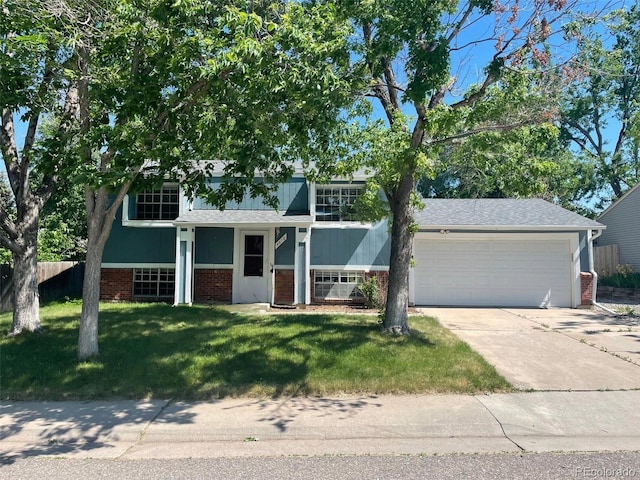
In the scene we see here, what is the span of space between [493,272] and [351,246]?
4369 mm

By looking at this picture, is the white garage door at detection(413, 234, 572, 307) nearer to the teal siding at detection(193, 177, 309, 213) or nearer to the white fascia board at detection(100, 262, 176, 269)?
the teal siding at detection(193, 177, 309, 213)

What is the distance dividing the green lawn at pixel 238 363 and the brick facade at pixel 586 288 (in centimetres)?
690

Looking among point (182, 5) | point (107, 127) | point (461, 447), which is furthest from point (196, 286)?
point (461, 447)

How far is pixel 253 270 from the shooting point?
15039mm

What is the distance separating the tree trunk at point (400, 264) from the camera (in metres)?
8.80

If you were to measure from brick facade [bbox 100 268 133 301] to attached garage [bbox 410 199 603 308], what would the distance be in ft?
28.5

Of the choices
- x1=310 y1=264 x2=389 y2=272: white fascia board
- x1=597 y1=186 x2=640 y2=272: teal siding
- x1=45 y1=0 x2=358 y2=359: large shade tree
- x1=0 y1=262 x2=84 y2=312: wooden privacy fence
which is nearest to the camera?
x1=45 y1=0 x2=358 y2=359: large shade tree

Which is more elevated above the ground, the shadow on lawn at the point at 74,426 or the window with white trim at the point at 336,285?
the window with white trim at the point at 336,285

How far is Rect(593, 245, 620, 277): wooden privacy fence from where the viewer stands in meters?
20.7

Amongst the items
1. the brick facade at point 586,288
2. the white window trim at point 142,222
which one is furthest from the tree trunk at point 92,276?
the brick facade at point 586,288

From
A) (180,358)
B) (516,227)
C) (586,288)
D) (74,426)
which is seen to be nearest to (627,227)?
(586,288)

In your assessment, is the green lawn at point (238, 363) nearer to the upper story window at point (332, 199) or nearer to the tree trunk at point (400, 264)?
the tree trunk at point (400, 264)

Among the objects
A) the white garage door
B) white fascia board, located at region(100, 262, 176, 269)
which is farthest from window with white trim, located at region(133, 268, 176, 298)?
the white garage door

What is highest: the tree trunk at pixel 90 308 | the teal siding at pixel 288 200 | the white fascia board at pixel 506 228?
the teal siding at pixel 288 200
